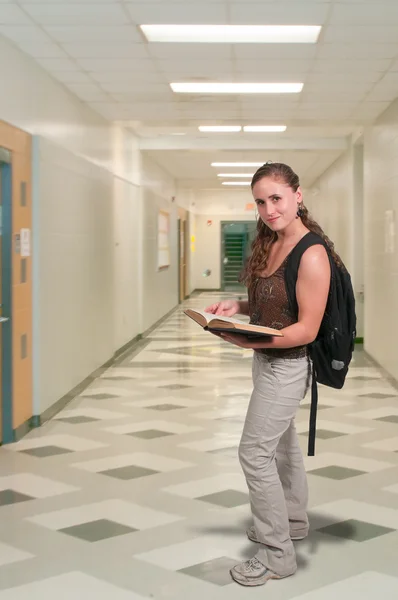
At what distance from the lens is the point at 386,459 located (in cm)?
524

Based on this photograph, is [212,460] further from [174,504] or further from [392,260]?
[392,260]

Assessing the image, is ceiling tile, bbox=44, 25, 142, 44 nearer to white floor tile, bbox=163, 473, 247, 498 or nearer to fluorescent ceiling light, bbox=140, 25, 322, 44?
fluorescent ceiling light, bbox=140, 25, 322, 44

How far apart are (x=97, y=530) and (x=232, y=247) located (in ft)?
73.1

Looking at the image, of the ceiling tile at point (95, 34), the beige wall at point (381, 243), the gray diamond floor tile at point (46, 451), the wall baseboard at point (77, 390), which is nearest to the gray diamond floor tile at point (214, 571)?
the gray diamond floor tile at point (46, 451)

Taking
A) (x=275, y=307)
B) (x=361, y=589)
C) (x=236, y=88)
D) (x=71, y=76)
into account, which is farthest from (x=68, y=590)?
(x=236, y=88)

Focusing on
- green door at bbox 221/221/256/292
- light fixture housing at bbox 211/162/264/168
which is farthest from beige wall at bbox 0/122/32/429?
green door at bbox 221/221/256/292

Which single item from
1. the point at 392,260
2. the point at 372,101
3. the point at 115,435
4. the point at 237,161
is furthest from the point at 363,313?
the point at 115,435

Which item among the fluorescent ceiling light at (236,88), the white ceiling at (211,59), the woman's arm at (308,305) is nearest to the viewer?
the woman's arm at (308,305)

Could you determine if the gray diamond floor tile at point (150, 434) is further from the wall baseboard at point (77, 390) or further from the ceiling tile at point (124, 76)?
the ceiling tile at point (124, 76)

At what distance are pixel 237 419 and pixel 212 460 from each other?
4.35ft

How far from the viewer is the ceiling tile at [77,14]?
5.00 metres

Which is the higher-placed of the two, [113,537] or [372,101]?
[372,101]

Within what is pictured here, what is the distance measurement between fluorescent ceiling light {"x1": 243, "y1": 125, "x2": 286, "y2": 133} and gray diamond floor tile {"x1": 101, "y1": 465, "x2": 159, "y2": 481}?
6.70 meters

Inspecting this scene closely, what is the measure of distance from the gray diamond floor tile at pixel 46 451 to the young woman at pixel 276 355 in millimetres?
2391
